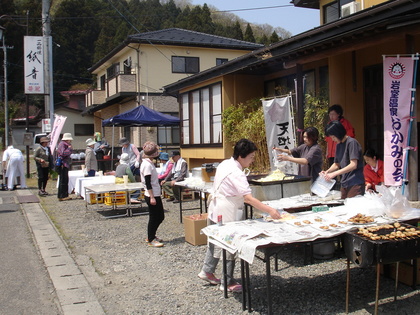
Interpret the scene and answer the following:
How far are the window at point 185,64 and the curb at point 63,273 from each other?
16.5m

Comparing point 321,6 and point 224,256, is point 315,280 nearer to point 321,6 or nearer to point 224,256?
point 224,256

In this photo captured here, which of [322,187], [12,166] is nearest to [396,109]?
[322,187]

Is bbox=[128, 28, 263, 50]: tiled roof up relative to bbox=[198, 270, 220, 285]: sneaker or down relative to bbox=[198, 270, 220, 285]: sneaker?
up

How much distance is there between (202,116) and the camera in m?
14.1

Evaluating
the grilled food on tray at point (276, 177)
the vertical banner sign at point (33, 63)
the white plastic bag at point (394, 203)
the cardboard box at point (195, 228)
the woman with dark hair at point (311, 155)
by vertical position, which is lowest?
the cardboard box at point (195, 228)

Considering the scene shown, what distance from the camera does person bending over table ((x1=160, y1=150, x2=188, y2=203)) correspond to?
9.55m

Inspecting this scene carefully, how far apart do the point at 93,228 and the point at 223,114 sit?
5614 millimetres

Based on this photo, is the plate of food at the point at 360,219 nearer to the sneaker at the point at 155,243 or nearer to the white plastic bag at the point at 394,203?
the white plastic bag at the point at 394,203

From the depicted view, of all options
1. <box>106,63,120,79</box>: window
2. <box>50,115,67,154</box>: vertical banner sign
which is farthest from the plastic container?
<box>106,63,120,79</box>: window

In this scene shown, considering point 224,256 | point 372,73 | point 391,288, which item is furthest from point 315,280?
point 372,73

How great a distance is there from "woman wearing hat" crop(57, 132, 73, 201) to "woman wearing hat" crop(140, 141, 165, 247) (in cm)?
572

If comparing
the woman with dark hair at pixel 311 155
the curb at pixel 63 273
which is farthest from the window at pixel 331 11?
the curb at pixel 63 273

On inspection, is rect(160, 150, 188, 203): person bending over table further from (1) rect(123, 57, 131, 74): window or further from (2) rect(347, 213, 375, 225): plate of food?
(1) rect(123, 57, 131, 74): window

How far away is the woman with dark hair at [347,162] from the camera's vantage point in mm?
5020
